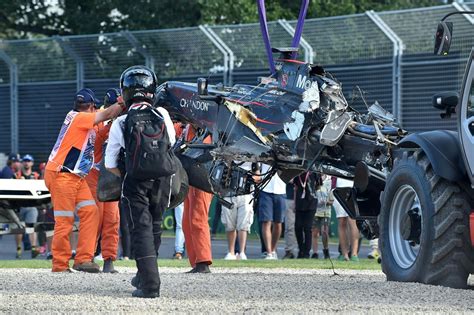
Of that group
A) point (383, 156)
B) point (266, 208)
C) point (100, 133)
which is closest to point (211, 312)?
point (383, 156)

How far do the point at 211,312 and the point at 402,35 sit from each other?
1454 centimetres

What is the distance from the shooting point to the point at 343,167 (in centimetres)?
1424

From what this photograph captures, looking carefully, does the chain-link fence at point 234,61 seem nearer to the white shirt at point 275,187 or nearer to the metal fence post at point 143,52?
the metal fence post at point 143,52

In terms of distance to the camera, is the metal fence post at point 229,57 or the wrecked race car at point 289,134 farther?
the metal fence post at point 229,57

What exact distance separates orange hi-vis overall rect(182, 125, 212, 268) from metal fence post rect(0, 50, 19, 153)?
1598 cm

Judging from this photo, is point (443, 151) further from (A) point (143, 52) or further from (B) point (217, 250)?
(A) point (143, 52)

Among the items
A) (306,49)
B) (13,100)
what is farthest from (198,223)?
(13,100)

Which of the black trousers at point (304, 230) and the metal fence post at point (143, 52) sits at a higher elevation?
the metal fence post at point (143, 52)

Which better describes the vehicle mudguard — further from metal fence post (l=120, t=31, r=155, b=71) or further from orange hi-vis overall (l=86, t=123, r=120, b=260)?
metal fence post (l=120, t=31, r=155, b=71)

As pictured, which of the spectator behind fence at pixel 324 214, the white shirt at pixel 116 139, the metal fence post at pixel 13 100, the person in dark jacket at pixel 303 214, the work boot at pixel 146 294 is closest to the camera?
the work boot at pixel 146 294

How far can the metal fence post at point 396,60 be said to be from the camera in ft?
76.7

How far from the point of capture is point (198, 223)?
1462cm

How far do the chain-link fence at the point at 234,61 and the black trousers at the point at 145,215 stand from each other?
7.40m

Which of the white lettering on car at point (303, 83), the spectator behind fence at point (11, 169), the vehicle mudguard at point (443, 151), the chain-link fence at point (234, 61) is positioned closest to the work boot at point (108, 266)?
the white lettering on car at point (303, 83)
